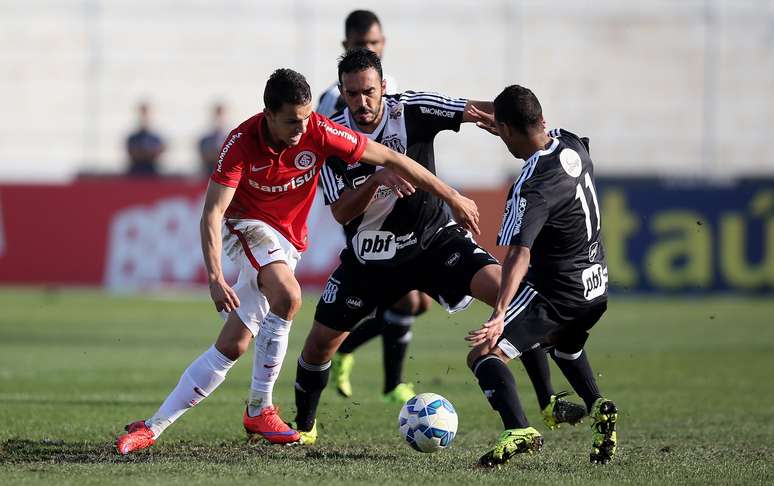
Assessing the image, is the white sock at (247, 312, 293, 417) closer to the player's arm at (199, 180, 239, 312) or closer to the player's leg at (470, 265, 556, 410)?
the player's arm at (199, 180, 239, 312)

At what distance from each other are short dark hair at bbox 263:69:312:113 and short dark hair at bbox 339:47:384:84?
22.3 inches

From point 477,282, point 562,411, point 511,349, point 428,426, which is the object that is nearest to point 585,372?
point 562,411

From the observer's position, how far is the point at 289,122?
6.74 metres

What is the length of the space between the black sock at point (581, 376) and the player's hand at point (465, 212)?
3.23 feet

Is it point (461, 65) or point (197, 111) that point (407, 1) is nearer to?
point (461, 65)

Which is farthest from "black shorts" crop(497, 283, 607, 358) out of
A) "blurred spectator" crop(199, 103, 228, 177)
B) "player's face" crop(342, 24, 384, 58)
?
"blurred spectator" crop(199, 103, 228, 177)

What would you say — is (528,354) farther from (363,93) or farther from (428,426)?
(363,93)

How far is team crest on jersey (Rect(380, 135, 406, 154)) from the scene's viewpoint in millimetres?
7559

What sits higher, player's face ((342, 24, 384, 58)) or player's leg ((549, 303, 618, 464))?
player's face ((342, 24, 384, 58))

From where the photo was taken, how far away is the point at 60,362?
11.9 meters

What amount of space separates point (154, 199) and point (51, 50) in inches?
339

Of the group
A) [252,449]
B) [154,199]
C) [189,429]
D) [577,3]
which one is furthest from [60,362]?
[577,3]

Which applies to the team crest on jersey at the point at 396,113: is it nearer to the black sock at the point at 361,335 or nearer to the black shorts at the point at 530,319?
the black shorts at the point at 530,319

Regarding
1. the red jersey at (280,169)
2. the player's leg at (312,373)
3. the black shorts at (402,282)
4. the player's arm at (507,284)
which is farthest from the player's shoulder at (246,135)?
the player's arm at (507,284)
